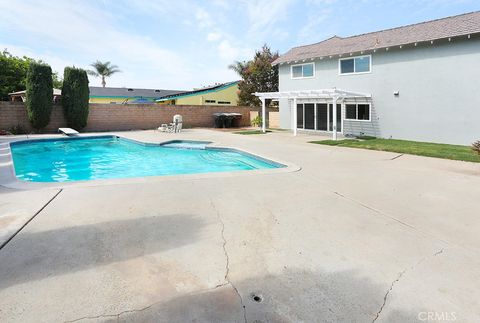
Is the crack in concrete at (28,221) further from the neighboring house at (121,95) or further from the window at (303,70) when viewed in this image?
the neighboring house at (121,95)

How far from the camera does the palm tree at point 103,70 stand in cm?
4462

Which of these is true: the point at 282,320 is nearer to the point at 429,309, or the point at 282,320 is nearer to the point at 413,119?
the point at 429,309

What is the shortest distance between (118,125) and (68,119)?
10.7 ft

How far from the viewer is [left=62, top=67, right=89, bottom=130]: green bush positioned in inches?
750

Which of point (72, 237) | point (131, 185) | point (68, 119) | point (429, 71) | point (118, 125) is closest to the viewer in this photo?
point (72, 237)

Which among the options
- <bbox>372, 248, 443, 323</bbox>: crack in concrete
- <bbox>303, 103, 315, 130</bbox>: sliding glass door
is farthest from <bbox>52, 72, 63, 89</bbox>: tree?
<bbox>372, 248, 443, 323</bbox>: crack in concrete

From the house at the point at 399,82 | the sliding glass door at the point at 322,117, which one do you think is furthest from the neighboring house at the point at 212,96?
the sliding glass door at the point at 322,117

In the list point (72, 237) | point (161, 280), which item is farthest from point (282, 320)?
point (72, 237)

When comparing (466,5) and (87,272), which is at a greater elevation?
(466,5)

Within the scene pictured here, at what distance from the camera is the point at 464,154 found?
10.2 meters

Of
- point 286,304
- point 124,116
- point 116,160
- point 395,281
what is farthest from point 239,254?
point 124,116

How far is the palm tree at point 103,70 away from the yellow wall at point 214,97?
1747cm

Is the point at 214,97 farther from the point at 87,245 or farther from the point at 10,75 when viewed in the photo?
the point at 87,245

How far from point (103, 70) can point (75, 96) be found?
29.3 m
